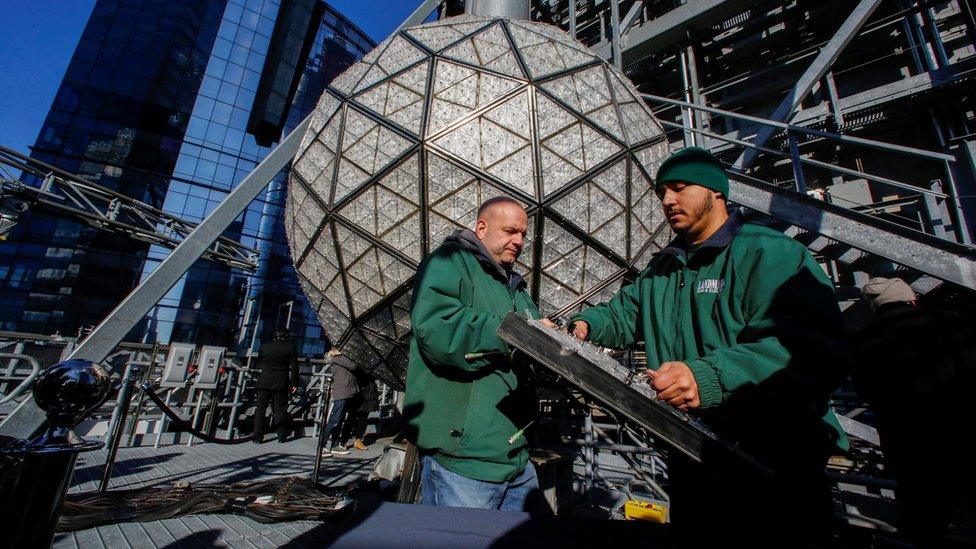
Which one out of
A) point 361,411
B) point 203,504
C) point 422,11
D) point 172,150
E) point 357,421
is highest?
point 172,150

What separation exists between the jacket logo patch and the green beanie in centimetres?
39

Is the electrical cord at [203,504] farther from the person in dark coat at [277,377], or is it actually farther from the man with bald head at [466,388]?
the person in dark coat at [277,377]

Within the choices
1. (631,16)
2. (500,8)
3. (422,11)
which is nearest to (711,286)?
(500,8)

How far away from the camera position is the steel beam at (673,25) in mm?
8375

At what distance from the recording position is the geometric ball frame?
6.53 ft

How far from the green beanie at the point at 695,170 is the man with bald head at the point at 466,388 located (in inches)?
27.6

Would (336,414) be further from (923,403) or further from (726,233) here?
(923,403)

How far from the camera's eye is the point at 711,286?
57.0 inches

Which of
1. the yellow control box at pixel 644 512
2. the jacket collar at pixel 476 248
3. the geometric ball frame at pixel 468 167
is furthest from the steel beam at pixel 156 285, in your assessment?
the yellow control box at pixel 644 512

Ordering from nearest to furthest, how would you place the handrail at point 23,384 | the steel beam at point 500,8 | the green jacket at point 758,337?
the green jacket at point 758,337 → the handrail at point 23,384 → the steel beam at point 500,8

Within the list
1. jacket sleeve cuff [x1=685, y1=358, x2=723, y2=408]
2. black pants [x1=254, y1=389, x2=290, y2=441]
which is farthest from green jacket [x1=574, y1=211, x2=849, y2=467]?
black pants [x1=254, y1=389, x2=290, y2=441]

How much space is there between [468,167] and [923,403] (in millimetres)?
3590

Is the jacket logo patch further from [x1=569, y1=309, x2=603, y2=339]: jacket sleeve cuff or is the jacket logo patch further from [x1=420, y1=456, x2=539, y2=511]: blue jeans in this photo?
[x1=420, y1=456, x2=539, y2=511]: blue jeans

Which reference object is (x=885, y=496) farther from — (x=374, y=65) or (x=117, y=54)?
(x=117, y=54)
